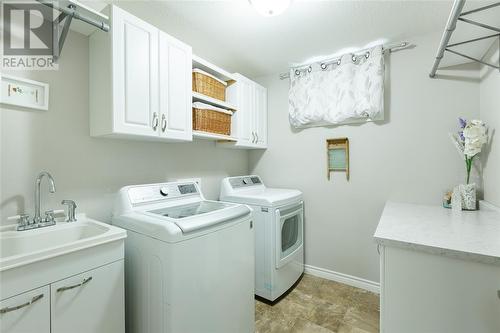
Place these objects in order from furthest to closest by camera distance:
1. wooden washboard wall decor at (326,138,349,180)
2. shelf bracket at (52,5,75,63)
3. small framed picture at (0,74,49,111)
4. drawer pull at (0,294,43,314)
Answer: wooden washboard wall decor at (326,138,349,180)
shelf bracket at (52,5,75,63)
small framed picture at (0,74,49,111)
drawer pull at (0,294,43,314)

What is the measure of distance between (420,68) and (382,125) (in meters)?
0.58

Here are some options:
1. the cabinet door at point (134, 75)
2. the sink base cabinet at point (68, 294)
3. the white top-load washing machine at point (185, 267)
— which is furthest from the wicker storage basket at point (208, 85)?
the sink base cabinet at point (68, 294)

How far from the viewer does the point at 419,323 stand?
1033mm

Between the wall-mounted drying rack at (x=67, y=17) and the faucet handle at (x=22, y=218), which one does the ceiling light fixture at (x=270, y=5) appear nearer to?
the wall-mounted drying rack at (x=67, y=17)

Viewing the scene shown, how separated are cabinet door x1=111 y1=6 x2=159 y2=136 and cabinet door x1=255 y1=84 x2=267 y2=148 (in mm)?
1374

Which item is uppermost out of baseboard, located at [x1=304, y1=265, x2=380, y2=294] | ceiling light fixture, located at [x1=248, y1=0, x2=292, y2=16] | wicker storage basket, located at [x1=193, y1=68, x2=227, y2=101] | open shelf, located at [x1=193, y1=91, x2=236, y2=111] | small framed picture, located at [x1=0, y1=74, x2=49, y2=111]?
ceiling light fixture, located at [x1=248, y1=0, x2=292, y2=16]

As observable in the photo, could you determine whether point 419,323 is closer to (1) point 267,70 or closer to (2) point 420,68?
(2) point 420,68

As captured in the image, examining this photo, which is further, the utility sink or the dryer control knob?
the dryer control knob

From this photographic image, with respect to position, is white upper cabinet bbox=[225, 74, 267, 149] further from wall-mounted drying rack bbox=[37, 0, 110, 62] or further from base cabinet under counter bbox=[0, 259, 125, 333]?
base cabinet under counter bbox=[0, 259, 125, 333]

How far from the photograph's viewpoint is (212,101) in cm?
217

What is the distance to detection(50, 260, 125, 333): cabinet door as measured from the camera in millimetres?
1051

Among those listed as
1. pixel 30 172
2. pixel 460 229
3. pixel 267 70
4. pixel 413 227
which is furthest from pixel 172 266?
pixel 267 70

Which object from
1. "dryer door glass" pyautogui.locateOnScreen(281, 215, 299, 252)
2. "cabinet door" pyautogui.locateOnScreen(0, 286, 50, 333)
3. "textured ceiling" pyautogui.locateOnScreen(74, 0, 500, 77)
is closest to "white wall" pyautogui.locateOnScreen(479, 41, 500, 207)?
"textured ceiling" pyautogui.locateOnScreen(74, 0, 500, 77)

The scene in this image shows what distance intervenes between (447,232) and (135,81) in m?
2.04
